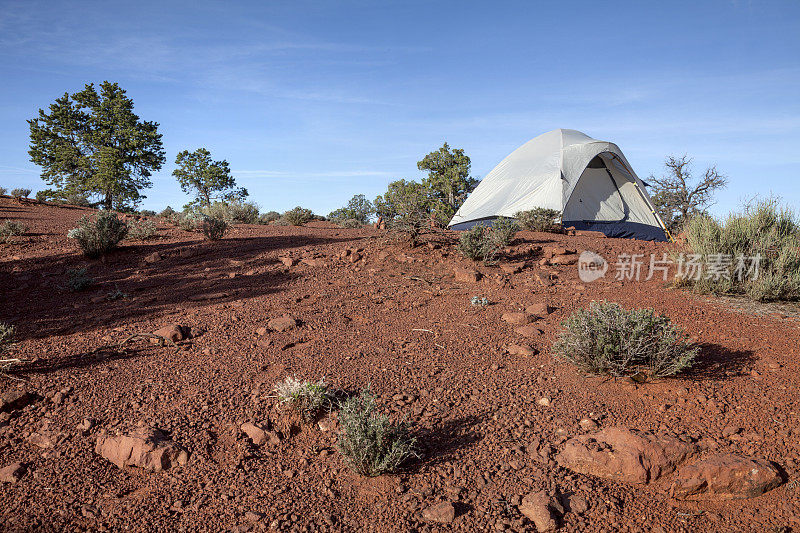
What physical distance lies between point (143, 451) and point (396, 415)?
174 cm

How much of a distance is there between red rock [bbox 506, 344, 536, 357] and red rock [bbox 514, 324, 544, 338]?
→ 31 cm

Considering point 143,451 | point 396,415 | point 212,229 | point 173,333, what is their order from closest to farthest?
point 143,451, point 396,415, point 173,333, point 212,229

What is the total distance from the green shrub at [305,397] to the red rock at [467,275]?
3.58 meters

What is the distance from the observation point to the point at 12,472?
3170mm

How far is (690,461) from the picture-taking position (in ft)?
10.1

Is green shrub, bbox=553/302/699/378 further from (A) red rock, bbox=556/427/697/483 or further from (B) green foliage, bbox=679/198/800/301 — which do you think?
(B) green foliage, bbox=679/198/800/301

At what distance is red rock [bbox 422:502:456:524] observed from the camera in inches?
108

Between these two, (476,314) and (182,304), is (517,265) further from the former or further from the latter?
(182,304)

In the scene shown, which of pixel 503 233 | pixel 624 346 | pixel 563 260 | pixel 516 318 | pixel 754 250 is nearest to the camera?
pixel 624 346

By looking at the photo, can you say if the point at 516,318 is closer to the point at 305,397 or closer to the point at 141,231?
the point at 305,397

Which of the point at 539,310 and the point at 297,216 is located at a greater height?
the point at 297,216

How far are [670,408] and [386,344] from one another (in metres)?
2.50

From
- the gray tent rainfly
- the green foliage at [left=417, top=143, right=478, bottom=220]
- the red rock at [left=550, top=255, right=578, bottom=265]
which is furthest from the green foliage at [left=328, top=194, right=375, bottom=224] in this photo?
the red rock at [left=550, top=255, right=578, bottom=265]

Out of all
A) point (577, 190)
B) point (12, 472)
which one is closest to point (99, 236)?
point (12, 472)
